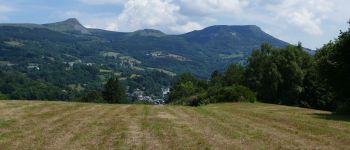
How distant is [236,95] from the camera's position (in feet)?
226

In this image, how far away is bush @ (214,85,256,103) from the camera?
224 feet

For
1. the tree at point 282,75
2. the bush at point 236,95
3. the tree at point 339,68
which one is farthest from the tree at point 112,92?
the tree at point 339,68

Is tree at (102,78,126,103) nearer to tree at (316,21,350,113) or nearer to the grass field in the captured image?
tree at (316,21,350,113)

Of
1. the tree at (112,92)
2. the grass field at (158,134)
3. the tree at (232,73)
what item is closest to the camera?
the grass field at (158,134)

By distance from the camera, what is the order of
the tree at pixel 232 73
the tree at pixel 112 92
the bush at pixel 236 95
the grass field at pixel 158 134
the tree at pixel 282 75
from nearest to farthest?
the grass field at pixel 158 134, the bush at pixel 236 95, the tree at pixel 282 75, the tree at pixel 112 92, the tree at pixel 232 73

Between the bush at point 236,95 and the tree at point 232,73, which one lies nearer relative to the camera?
the bush at point 236,95

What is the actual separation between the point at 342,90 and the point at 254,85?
2389 inches

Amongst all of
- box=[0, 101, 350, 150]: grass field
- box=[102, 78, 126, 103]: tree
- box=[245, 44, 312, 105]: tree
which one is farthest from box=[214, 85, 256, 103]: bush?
box=[102, 78, 126, 103]: tree

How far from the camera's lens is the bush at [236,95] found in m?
68.4

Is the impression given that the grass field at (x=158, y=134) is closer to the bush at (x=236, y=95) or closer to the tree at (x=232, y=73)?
the bush at (x=236, y=95)

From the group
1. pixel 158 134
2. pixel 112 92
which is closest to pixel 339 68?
pixel 158 134

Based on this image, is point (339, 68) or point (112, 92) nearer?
point (339, 68)

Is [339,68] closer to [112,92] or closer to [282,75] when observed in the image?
[282,75]

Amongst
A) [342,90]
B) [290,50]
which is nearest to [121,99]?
[290,50]
